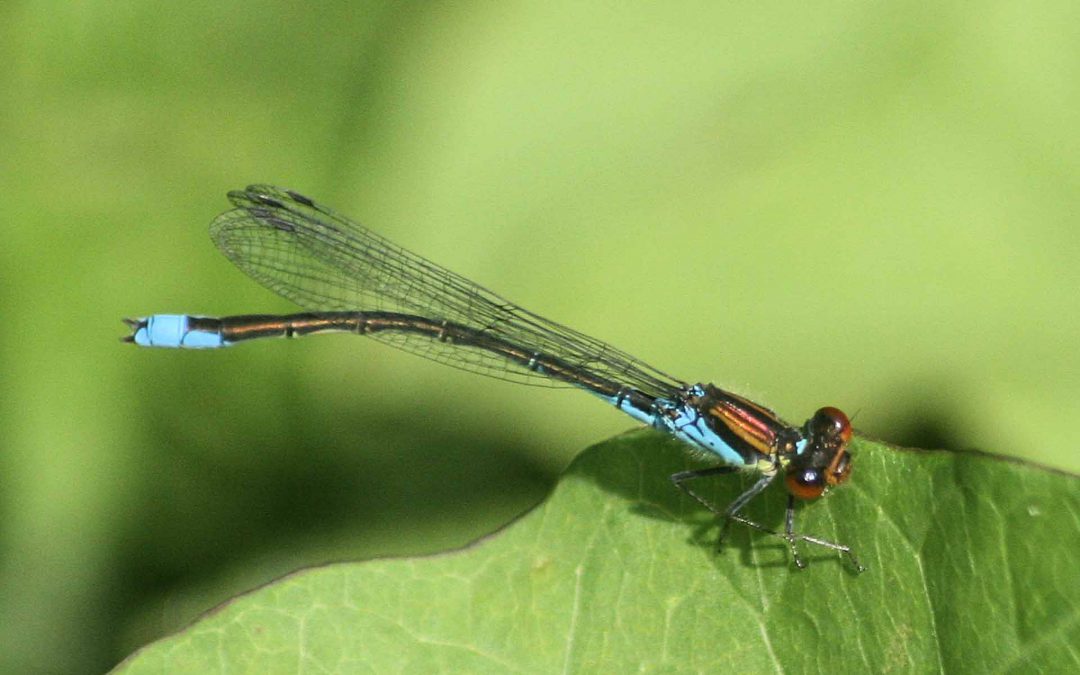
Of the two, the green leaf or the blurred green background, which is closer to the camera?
the green leaf

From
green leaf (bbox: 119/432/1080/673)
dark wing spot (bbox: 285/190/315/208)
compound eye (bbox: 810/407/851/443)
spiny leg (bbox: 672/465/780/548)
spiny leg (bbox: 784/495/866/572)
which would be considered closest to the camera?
green leaf (bbox: 119/432/1080/673)

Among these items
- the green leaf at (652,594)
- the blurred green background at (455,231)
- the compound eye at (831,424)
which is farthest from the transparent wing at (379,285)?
the green leaf at (652,594)

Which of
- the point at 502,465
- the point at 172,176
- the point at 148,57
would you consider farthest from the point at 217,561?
the point at 148,57

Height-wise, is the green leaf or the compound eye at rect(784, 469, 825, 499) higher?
the compound eye at rect(784, 469, 825, 499)

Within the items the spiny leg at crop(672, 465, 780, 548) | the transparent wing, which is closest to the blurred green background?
the transparent wing

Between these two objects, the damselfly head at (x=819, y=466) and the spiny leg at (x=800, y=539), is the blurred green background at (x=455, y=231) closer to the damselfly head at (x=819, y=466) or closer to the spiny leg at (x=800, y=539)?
the damselfly head at (x=819, y=466)

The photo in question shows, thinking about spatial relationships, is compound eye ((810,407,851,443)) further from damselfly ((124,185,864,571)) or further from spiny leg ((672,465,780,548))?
spiny leg ((672,465,780,548))

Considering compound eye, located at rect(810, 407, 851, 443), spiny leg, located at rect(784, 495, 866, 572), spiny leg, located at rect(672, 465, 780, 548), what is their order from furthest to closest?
1. compound eye, located at rect(810, 407, 851, 443)
2. spiny leg, located at rect(672, 465, 780, 548)
3. spiny leg, located at rect(784, 495, 866, 572)

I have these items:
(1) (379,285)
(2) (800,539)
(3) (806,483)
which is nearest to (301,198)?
(1) (379,285)
